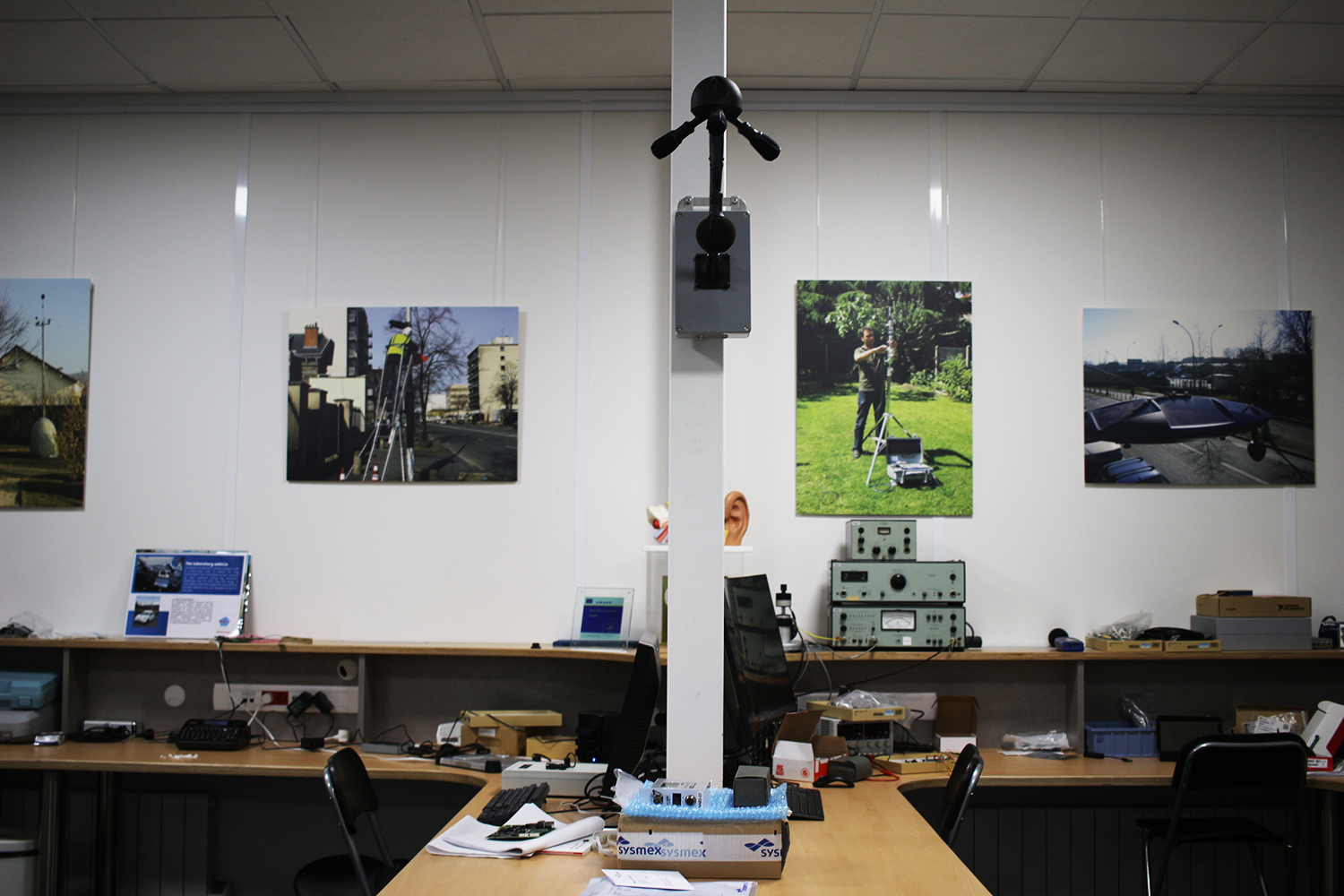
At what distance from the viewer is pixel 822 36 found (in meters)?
3.61

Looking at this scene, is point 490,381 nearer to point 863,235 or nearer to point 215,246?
point 215,246

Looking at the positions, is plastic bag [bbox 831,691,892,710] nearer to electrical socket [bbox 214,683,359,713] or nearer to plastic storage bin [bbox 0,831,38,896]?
electrical socket [bbox 214,683,359,713]

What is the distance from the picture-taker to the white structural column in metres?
2.34

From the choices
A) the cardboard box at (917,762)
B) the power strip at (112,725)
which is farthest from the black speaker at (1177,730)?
the power strip at (112,725)

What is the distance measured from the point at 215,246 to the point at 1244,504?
489 cm

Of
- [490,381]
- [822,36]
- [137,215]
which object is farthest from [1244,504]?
[137,215]

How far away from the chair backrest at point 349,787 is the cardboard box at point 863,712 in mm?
1679

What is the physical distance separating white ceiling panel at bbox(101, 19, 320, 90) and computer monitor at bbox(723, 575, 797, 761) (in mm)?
2946

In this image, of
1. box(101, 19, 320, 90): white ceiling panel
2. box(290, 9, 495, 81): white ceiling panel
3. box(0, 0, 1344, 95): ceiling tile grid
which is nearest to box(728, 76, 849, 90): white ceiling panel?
Result: box(0, 0, 1344, 95): ceiling tile grid

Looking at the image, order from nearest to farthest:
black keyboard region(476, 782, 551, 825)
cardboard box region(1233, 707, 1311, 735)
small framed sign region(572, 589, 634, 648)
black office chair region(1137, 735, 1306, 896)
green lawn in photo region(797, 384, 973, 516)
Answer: black keyboard region(476, 782, 551, 825)
black office chair region(1137, 735, 1306, 896)
cardboard box region(1233, 707, 1311, 735)
small framed sign region(572, 589, 634, 648)
green lawn in photo region(797, 384, 973, 516)

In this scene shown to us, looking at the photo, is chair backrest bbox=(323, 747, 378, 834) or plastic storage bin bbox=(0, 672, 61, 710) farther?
plastic storage bin bbox=(0, 672, 61, 710)

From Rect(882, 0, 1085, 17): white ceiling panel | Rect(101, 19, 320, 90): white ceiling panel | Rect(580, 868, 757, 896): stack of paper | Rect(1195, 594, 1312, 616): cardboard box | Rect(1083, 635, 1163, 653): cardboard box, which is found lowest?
Rect(580, 868, 757, 896): stack of paper

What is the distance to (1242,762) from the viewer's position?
3.00m

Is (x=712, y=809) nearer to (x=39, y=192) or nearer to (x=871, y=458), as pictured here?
(x=871, y=458)
